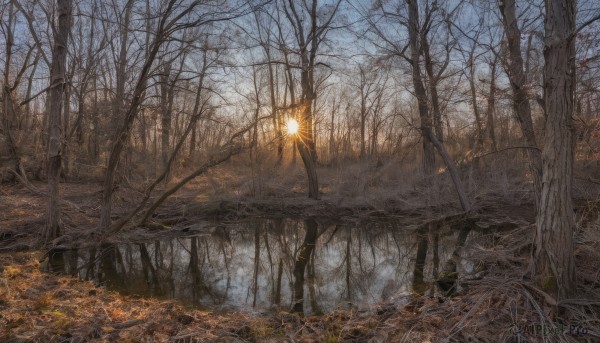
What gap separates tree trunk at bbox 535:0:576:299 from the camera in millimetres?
4379

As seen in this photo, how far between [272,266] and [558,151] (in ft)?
22.7

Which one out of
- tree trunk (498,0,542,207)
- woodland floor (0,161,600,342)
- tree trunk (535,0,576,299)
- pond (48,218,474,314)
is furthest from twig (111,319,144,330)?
tree trunk (498,0,542,207)

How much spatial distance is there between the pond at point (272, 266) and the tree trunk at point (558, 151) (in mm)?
2920

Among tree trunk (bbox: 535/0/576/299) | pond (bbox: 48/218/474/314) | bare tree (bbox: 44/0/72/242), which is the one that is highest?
bare tree (bbox: 44/0/72/242)

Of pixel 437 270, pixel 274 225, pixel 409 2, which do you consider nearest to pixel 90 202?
pixel 274 225

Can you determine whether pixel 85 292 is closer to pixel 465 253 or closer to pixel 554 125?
pixel 554 125

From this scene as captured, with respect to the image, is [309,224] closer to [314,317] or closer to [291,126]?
[291,126]

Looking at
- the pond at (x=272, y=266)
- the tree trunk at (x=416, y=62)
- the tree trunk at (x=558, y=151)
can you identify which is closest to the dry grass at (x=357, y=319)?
the tree trunk at (x=558, y=151)

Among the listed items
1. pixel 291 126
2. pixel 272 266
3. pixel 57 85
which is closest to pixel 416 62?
pixel 291 126

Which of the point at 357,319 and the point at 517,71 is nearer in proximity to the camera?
the point at 357,319

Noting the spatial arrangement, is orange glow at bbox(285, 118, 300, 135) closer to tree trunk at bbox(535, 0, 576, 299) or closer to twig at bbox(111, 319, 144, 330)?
twig at bbox(111, 319, 144, 330)

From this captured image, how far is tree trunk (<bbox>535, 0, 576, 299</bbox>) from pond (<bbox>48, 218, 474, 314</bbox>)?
292 centimetres

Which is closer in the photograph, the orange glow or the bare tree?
the bare tree

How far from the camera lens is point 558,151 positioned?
14.5 ft
